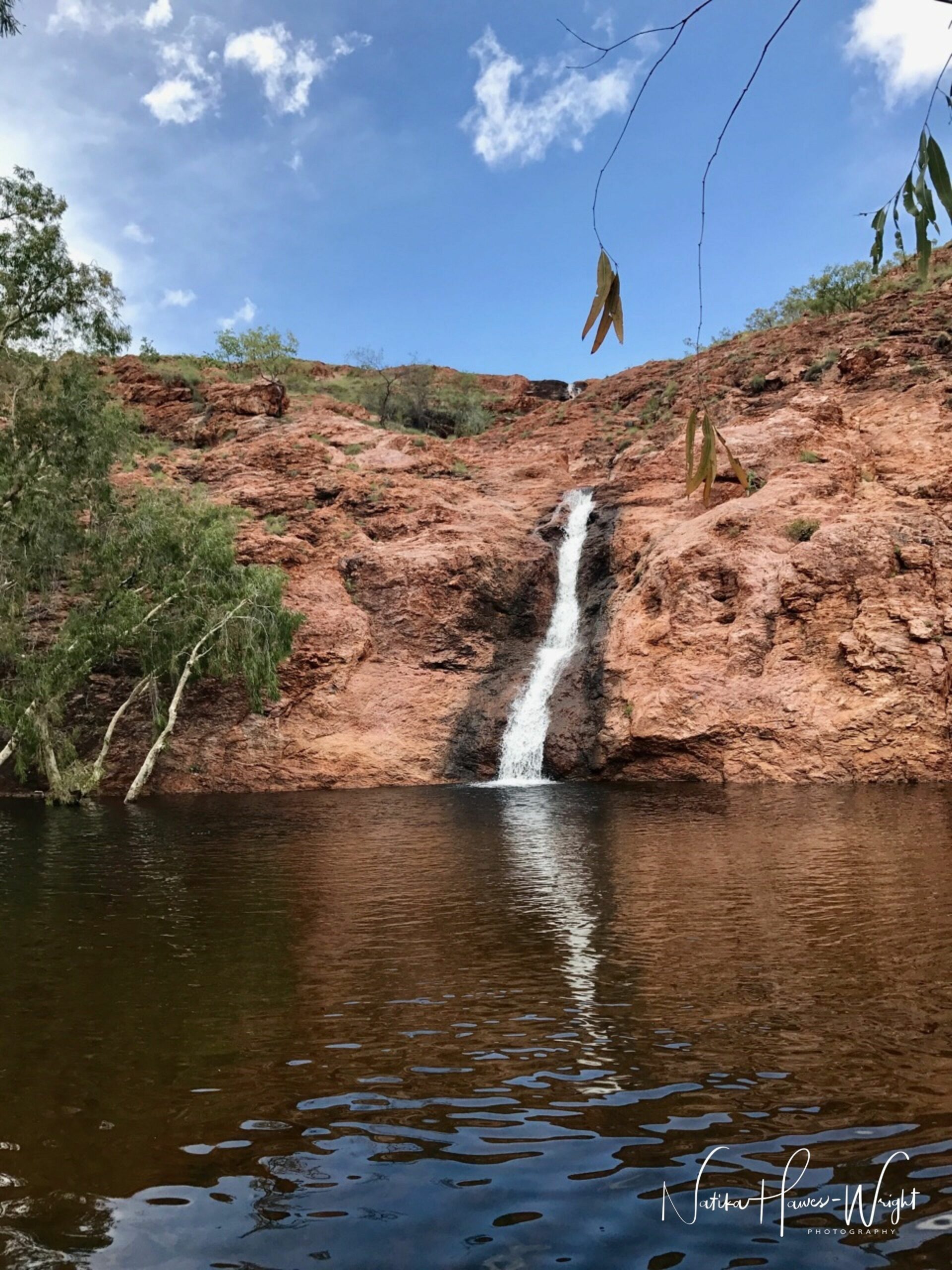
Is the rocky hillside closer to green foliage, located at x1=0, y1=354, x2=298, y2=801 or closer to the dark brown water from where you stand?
green foliage, located at x1=0, y1=354, x2=298, y2=801

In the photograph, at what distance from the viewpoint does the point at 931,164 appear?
3.19 meters

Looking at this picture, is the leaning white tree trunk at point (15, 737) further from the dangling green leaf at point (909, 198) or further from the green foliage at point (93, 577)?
the dangling green leaf at point (909, 198)

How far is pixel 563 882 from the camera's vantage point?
36.1 feet

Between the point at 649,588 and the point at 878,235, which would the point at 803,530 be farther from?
the point at 878,235

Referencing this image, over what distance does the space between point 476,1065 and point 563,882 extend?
233 inches

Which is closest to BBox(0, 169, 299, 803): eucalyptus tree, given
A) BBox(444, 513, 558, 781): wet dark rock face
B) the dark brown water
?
BBox(444, 513, 558, 781): wet dark rock face

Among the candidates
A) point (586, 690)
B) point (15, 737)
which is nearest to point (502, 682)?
point (586, 690)

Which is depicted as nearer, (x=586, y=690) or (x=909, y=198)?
(x=909, y=198)

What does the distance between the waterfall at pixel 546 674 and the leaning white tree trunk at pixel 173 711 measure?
8.89 m

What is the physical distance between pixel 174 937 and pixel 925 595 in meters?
21.4

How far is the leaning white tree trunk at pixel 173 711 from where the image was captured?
953 inches

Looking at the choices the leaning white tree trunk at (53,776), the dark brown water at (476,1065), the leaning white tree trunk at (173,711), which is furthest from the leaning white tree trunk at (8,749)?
the dark brown water at (476,1065)

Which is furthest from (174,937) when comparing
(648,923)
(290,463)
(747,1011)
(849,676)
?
(290,463)

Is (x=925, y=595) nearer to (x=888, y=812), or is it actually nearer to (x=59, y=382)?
(x=888, y=812)
